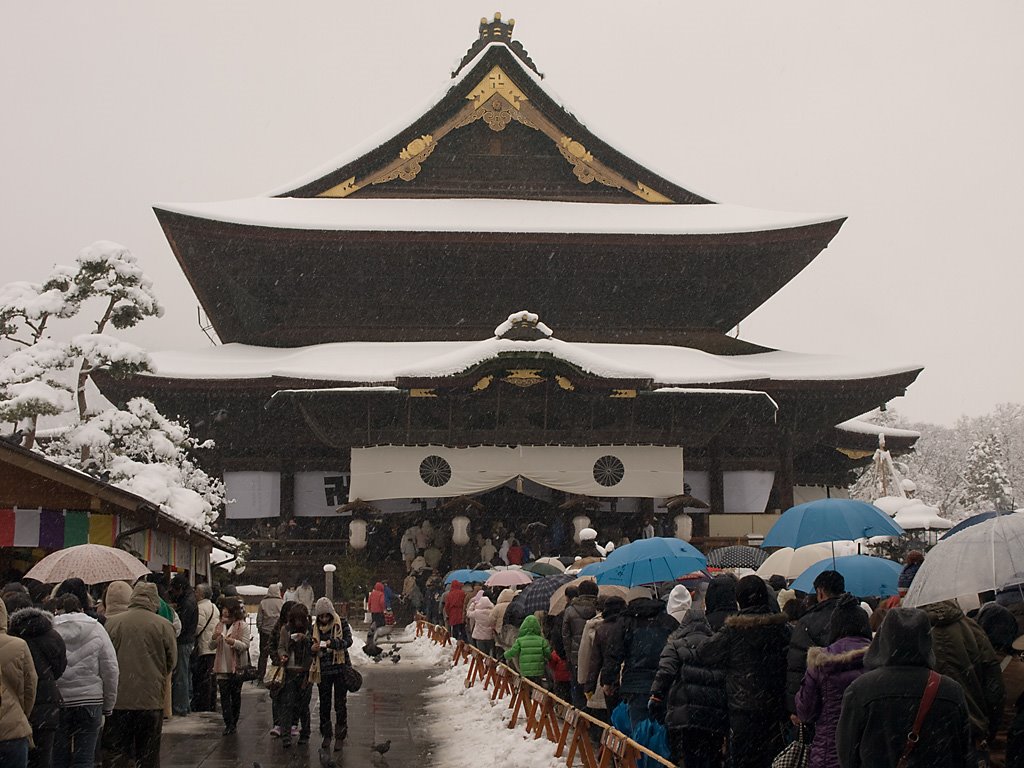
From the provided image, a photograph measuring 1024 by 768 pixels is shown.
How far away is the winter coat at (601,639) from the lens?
303 inches

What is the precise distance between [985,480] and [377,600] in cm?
4803

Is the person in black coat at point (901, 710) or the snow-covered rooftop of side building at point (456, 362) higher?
the snow-covered rooftop of side building at point (456, 362)

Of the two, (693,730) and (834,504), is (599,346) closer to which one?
(834,504)

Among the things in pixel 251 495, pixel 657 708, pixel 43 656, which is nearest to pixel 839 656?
pixel 657 708

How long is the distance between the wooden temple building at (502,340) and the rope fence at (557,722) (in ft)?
29.8

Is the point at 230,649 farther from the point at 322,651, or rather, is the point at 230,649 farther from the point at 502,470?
the point at 502,470

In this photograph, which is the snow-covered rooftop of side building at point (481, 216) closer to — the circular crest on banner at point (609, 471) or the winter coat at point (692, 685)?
the circular crest on banner at point (609, 471)

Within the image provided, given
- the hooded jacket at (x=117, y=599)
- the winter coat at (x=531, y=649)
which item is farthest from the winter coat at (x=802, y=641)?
the hooded jacket at (x=117, y=599)

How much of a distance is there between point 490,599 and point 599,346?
42.1 feet

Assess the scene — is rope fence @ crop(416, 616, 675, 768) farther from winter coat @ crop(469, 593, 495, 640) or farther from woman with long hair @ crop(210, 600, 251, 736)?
woman with long hair @ crop(210, 600, 251, 736)

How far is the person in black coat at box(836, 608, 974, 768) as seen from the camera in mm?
4113

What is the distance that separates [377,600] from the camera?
67.7 feet

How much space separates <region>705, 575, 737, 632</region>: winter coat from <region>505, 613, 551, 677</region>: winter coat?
13.6ft

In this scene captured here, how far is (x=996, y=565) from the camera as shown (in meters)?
5.86
